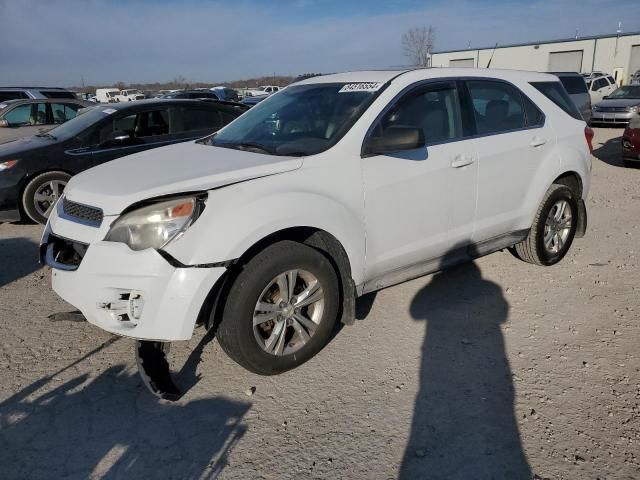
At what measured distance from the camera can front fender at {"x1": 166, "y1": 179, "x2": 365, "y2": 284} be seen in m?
2.64

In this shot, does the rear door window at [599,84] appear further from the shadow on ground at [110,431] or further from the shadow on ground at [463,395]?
the shadow on ground at [110,431]

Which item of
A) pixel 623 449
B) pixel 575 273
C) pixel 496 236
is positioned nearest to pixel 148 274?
pixel 623 449

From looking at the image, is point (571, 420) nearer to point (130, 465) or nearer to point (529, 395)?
point (529, 395)

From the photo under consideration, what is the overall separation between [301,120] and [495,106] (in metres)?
1.68

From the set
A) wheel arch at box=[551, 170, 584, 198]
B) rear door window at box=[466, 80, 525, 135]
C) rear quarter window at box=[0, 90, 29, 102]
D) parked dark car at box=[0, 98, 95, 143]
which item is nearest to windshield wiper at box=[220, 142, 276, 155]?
rear door window at box=[466, 80, 525, 135]

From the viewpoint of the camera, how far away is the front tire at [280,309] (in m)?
A: 2.83

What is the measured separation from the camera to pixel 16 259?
5352 mm

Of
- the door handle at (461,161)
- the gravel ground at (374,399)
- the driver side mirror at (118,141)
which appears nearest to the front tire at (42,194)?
the driver side mirror at (118,141)

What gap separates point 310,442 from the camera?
8.48ft

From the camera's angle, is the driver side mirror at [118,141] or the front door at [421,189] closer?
the front door at [421,189]

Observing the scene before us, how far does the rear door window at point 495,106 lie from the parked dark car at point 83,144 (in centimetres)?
437

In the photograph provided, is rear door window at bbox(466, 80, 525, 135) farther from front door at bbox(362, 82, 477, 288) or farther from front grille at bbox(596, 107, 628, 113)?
front grille at bbox(596, 107, 628, 113)

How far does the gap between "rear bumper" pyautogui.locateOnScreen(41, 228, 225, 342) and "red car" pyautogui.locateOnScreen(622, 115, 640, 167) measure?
9524 millimetres

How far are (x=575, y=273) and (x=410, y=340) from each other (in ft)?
7.01
